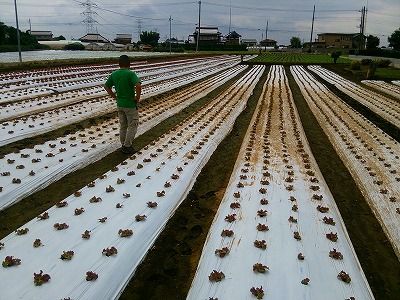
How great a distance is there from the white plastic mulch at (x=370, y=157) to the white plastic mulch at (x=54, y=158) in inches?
236

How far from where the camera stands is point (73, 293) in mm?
3938

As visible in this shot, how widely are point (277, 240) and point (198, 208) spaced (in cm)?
181

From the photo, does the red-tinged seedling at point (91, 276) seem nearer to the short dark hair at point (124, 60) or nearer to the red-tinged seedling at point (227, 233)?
the red-tinged seedling at point (227, 233)

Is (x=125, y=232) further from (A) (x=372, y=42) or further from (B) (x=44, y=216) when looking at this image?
(A) (x=372, y=42)

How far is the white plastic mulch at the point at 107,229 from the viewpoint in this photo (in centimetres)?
409

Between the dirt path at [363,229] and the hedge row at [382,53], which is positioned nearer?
the dirt path at [363,229]

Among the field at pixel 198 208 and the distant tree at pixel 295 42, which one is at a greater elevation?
the distant tree at pixel 295 42

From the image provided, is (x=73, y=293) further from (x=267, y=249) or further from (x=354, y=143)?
(x=354, y=143)

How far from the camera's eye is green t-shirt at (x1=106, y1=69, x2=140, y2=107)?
841 centimetres

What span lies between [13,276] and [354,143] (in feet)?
30.6

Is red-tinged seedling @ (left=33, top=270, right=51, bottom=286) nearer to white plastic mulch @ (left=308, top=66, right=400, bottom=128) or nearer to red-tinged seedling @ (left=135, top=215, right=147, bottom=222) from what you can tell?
red-tinged seedling @ (left=135, top=215, right=147, bottom=222)

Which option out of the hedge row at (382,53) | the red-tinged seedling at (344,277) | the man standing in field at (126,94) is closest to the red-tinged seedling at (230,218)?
the red-tinged seedling at (344,277)

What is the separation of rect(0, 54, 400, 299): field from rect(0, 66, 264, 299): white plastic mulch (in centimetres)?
2

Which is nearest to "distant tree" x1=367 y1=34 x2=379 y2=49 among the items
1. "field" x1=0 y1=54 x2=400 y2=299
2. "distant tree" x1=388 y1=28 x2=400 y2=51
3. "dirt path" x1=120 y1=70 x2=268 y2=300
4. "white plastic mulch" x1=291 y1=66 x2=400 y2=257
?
"distant tree" x1=388 y1=28 x2=400 y2=51
